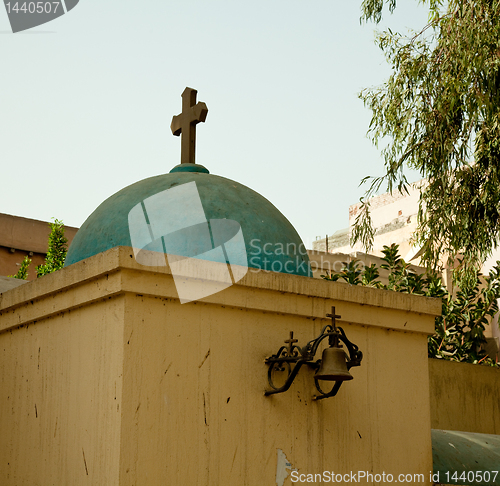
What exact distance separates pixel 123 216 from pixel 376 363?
6.09ft

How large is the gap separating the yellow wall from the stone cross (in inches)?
73.5

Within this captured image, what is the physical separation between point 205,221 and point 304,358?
47.3 inches

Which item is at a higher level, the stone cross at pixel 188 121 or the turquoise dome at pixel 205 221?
the stone cross at pixel 188 121

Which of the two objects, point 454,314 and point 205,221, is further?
point 454,314

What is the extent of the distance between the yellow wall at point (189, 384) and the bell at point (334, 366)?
1.15 ft

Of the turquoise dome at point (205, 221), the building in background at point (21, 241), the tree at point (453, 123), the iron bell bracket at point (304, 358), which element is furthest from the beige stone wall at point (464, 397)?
the building in background at point (21, 241)

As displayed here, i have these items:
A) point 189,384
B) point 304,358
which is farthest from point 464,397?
point 189,384

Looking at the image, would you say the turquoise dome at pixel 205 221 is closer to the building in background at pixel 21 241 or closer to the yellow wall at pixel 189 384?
the yellow wall at pixel 189 384

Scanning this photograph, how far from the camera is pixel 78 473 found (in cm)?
364

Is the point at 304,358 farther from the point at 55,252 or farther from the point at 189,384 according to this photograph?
the point at 55,252

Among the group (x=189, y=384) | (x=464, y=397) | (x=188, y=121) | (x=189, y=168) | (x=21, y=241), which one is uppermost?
(x=21, y=241)

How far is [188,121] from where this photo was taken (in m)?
5.75

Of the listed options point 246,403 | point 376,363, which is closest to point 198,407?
point 246,403

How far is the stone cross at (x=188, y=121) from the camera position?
5.65 m
